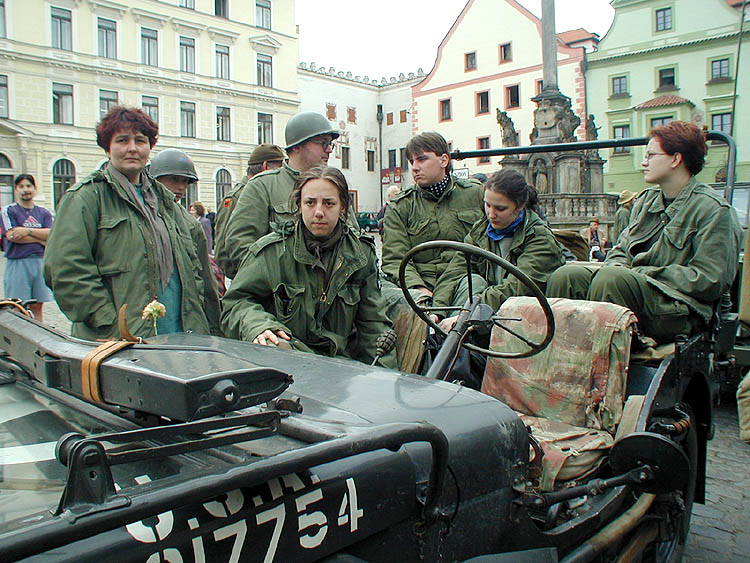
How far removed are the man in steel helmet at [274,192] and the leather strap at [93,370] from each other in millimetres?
2740

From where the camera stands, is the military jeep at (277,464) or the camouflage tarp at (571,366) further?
the camouflage tarp at (571,366)

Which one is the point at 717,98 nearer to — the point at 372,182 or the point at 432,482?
the point at 372,182

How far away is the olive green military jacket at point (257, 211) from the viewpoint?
4285 millimetres

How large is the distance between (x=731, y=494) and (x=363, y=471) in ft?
11.9

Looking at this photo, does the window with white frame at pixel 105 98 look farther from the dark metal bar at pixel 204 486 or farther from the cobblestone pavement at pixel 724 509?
the dark metal bar at pixel 204 486

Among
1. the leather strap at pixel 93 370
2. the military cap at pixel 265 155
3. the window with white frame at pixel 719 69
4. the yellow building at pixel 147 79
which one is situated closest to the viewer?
the leather strap at pixel 93 370

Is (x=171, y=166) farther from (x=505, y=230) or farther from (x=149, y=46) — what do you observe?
(x=149, y=46)

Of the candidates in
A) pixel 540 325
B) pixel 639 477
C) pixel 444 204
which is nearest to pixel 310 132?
pixel 444 204

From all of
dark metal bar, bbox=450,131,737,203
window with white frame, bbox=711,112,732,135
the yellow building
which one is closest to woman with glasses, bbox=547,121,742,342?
dark metal bar, bbox=450,131,737,203

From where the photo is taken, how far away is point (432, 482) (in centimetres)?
136

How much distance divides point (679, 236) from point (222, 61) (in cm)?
3658

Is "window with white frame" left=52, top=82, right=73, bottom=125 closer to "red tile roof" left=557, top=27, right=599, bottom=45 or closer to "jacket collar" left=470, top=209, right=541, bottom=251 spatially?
"red tile roof" left=557, top=27, right=599, bottom=45

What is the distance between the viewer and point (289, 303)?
296 centimetres

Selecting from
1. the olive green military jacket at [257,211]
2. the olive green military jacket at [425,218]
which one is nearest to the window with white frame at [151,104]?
the olive green military jacket at [257,211]
